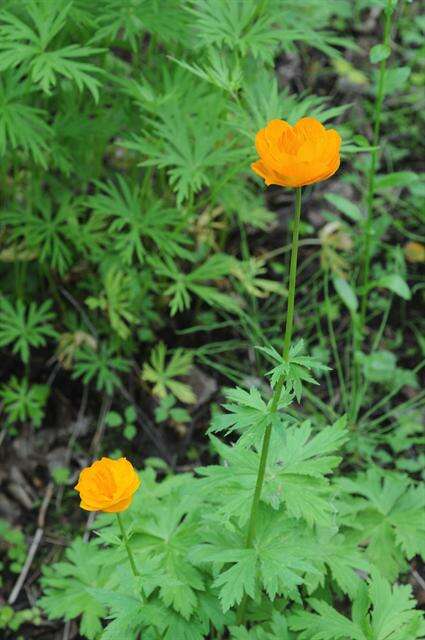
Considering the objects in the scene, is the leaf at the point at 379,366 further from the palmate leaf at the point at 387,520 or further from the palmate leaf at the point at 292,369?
the palmate leaf at the point at 292,369

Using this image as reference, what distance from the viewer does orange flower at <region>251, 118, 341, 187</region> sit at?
127 cm

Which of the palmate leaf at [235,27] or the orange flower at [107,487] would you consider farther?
the palmate leaf at [235,27]

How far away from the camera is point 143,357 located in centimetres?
285

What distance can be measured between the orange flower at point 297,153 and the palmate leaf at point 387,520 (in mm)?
972

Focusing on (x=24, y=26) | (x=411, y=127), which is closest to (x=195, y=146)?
(x=24, y=26)

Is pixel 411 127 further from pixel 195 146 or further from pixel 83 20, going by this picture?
pixel 83 20

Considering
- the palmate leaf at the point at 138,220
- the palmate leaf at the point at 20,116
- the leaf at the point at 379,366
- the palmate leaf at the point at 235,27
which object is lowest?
the leaf at the point at 379,366

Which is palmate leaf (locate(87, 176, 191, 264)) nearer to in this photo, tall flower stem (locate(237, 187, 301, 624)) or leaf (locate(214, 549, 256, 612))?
tall flower stem (locate(237, 187, 301, 624))

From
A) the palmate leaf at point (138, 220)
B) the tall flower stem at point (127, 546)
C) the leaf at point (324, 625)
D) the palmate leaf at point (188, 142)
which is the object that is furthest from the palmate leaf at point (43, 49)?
the leaf at point (324, 625)

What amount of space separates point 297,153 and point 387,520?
113 cm

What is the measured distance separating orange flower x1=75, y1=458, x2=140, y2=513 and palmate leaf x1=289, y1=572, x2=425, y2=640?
1.91 feet

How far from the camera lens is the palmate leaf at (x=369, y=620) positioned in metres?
1.68

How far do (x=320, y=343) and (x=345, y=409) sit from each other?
310 mm

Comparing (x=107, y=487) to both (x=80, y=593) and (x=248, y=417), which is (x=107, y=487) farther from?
(x=80, y=593)
